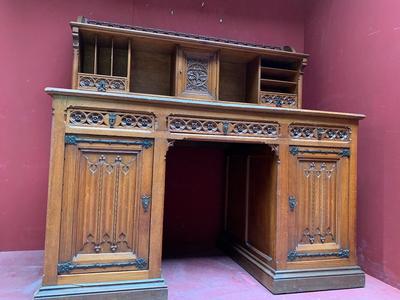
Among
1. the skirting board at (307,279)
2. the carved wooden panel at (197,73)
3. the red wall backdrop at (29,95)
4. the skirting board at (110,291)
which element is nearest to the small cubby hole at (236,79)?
the carved wooden panel at (197,73)

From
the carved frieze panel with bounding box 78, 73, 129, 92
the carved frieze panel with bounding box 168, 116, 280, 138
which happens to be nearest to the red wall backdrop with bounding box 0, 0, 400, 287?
the carved frieze panel with bounding box 78, 73, 129, 92

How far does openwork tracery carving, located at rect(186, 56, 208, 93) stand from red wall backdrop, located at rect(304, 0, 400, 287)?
1283 millimetres

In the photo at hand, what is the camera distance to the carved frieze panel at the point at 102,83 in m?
2.59

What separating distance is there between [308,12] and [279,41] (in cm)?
48

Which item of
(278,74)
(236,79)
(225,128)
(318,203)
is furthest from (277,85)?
(318,203)

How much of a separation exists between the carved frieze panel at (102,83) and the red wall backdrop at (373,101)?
203 centimetres

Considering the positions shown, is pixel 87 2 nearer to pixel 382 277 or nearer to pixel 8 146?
pixel 8 146

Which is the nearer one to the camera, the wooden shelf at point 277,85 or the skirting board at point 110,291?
the skirting board at point 110,291

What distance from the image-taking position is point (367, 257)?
8.63ft

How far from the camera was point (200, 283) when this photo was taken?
93.0 inches

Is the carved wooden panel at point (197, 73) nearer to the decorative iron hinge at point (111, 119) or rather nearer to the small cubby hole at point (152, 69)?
the small cubby hole at point (152, 69)

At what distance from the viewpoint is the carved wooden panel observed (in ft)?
9.34

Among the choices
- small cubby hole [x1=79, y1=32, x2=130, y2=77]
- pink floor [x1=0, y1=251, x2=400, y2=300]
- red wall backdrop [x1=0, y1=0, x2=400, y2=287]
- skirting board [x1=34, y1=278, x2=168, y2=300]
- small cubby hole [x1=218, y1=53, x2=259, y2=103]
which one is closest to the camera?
skirting board [x1=34, y1=278, x2=168, y2=300]

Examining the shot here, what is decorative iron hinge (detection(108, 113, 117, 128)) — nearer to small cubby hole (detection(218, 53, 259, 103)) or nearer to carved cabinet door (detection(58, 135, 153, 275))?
carved cabinet door (detection(58, 135, 153, 275))
